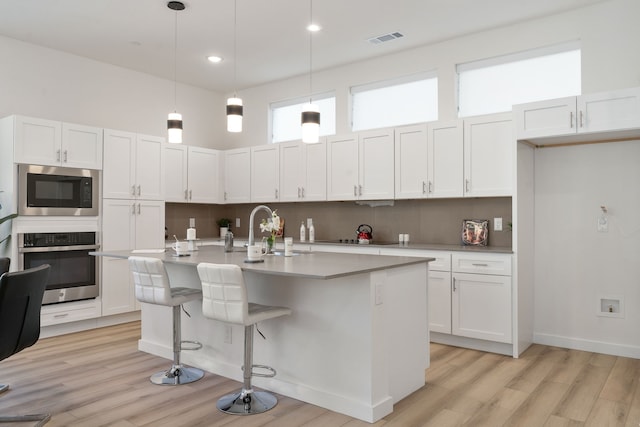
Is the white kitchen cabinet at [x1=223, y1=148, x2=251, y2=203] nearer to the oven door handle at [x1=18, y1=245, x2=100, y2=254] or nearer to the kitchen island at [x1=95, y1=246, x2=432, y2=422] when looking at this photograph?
the oven door handle at [x1=18, y1=245, x2=100, y2=254]

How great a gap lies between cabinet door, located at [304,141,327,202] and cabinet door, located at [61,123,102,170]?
2332 millimetres

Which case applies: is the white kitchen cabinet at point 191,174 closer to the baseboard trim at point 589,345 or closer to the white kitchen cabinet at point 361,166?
the white kitchen cabinet at point 361,166

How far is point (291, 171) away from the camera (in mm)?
6090

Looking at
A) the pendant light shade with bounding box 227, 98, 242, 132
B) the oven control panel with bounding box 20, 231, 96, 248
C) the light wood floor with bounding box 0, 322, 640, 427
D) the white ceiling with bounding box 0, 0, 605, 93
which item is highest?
the white ceiling with bounding box 0, 0, 605, 93

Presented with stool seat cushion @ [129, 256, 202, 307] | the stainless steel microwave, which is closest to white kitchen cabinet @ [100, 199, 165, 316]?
the stainless steel microwave

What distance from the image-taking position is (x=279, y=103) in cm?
673

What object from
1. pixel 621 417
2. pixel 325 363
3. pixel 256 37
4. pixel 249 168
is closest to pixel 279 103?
pixel 249 168

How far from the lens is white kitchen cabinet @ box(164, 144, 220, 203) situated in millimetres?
6118

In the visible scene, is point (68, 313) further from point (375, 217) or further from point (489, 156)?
point (489, 156)

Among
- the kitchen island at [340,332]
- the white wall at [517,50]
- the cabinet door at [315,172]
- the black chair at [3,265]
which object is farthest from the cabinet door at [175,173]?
the black chair at [3,265]

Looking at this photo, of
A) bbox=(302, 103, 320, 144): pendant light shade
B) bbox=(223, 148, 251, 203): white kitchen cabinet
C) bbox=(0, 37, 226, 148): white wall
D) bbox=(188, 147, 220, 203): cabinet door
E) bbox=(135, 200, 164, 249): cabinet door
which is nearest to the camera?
bbox=(302, 103, 320, 144): pendant light shade

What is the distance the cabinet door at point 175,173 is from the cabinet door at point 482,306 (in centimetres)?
364

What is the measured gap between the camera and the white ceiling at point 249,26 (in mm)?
4320

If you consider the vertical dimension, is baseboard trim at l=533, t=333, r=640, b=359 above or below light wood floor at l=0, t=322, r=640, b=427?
above
